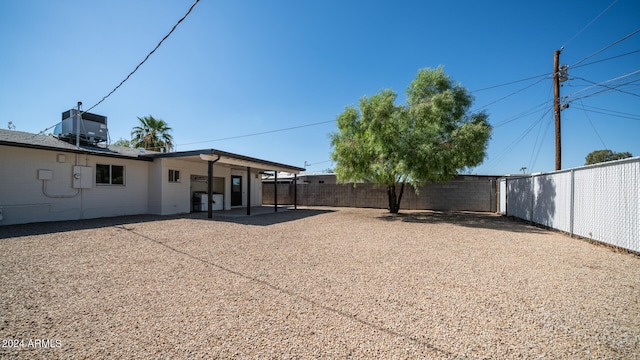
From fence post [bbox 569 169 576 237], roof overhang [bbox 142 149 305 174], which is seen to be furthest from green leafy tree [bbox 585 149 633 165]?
roof overhang [bbox 142 149 305 174]

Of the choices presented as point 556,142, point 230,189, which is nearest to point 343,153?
point 230,189

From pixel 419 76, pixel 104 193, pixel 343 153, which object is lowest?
pixel 104 193

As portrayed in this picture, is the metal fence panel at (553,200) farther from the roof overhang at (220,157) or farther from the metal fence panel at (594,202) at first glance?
the roof overhang at (220,157)

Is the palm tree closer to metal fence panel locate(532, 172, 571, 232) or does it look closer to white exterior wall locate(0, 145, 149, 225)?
white exterior wall locate(0, 145, 149, 225)

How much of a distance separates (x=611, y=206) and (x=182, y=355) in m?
8.44

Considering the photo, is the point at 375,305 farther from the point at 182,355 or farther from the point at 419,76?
the point at 419,76

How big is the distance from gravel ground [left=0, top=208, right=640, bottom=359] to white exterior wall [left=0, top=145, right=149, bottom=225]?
3.86 metres

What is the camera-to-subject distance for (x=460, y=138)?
11148 mm

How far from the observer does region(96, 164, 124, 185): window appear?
10375 millimetres

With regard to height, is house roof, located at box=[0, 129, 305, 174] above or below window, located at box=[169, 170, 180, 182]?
above

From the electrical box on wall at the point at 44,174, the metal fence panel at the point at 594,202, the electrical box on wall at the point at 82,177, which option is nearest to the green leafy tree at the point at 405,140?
the metal fence panel at the point at 594,202

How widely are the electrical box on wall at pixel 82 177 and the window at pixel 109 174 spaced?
1.45ft

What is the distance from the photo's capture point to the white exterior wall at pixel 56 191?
A: 8.15 m

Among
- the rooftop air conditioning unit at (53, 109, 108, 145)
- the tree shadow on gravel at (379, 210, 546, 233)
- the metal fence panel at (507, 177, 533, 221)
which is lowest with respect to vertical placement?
the tree shadow on gravel at (379, 210, 546, 233)
